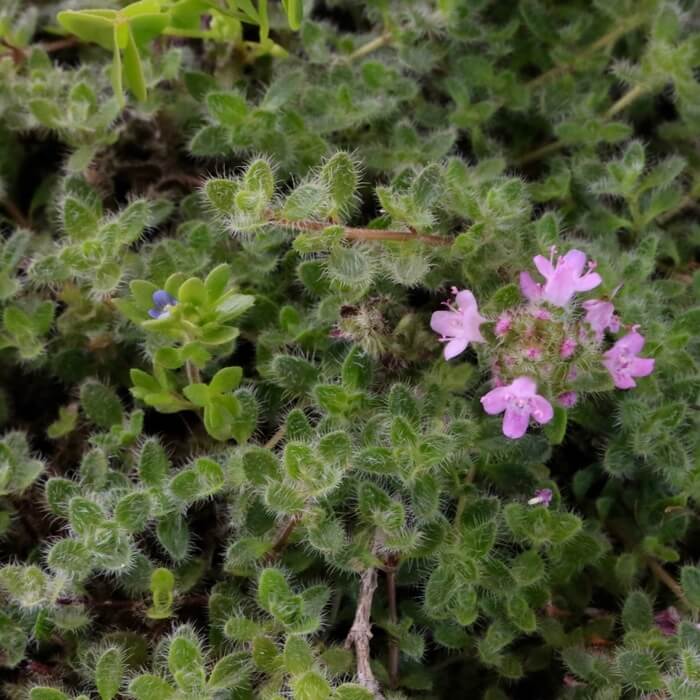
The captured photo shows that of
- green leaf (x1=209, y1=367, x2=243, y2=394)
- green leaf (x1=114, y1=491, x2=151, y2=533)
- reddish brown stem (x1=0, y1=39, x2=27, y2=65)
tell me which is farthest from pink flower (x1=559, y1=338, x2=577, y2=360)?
reddish brown stem (x1=0, y1=39, x2=27, y2=65)

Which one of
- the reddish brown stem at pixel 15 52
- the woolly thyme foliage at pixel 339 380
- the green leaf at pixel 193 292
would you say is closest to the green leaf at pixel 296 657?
the woolly thyme foliage at pixel 339 380

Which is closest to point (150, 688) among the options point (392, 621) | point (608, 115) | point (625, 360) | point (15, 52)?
point (392, 621)

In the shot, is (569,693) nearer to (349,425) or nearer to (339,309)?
(349,425)

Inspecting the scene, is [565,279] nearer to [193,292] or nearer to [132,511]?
[193,292]

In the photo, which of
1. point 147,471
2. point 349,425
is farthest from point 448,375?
point 147,471

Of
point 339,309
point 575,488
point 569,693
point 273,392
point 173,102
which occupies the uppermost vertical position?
point 173,102
